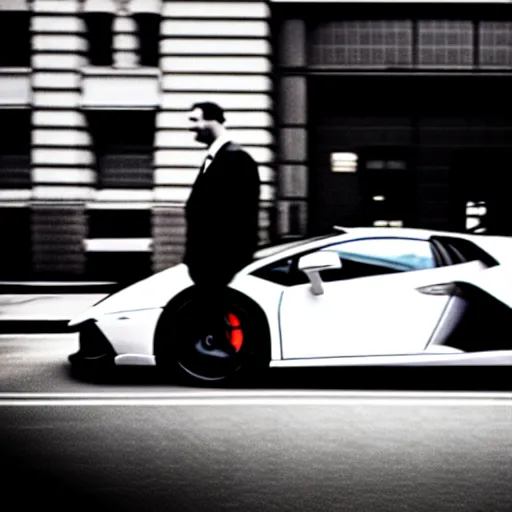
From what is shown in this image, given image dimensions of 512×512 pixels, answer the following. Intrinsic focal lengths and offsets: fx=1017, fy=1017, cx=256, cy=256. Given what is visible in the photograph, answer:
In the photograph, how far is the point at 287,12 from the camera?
16719mm

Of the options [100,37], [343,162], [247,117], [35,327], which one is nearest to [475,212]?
[343,162]

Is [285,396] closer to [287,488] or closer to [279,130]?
[287,488]

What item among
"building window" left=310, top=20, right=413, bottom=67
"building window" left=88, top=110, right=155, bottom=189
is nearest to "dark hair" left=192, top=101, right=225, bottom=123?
"building window" left=88, top=110, right=155, bottom=189

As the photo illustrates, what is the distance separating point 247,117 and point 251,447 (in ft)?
37.9

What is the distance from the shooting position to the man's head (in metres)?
6.02

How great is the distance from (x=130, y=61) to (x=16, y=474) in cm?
1296

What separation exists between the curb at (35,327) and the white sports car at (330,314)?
11.1 ft

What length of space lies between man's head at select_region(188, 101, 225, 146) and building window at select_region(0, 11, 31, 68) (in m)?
11.3

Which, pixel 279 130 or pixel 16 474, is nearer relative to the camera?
pixel 16 474

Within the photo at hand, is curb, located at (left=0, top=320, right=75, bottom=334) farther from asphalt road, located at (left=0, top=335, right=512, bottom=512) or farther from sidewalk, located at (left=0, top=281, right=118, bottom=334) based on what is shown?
asphalt road, located at (left=0, top=335, right=512, bottom=512)

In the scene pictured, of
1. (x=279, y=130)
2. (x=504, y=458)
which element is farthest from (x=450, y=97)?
(x=504, y=458)

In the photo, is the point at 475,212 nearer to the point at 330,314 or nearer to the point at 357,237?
the point at 357,237

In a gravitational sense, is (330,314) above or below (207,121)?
below

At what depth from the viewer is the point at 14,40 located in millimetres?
16625
